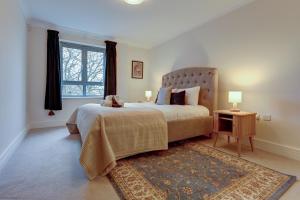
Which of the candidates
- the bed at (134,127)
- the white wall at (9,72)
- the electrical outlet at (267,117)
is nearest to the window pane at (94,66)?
the bed at (134,127)

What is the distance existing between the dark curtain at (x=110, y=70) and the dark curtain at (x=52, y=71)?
3.97 feet

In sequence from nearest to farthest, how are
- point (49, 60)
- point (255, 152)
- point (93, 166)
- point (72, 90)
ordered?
point (93, 166)
point (255, 152)
point (49, 60)
point (72, 90)

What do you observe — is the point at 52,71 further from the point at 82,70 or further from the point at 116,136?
the point at 116,136

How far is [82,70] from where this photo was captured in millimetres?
4711

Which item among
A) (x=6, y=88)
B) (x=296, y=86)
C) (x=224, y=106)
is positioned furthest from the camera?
(x=224, y=106)

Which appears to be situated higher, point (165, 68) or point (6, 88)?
point (165, 68)

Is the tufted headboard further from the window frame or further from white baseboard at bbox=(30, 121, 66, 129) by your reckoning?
white baseboard at bbox=(30, 121, 66, 129)

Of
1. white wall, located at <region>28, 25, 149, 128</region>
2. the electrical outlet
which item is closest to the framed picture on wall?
white wall, located at <region>28, 25, 149, 128</region>

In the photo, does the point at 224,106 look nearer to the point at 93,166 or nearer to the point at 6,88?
the point at 93,166

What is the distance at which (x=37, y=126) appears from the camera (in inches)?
160

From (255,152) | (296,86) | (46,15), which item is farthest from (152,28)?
(255,152)

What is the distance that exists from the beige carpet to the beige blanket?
0.19 meters

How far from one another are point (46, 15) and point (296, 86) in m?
4.62

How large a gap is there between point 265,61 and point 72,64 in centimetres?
433
